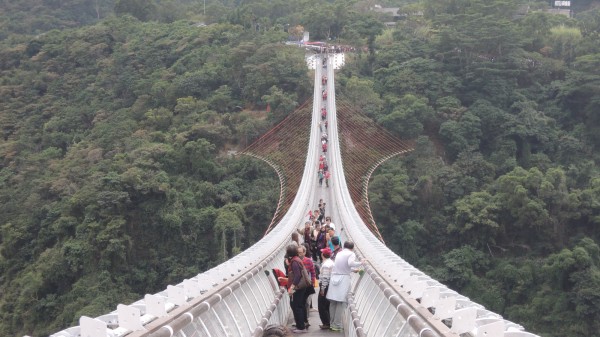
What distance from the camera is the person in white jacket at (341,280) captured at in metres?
5.45

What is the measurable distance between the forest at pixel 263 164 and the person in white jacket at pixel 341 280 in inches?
487

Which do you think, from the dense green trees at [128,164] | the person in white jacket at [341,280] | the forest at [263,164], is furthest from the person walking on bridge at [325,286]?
the forest at [263,164]

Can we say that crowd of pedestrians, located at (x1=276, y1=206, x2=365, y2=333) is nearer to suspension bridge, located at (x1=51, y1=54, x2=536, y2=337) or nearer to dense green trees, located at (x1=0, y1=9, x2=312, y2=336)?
suspension bridge, located at (x1=51, y1=54, x2=536, y2=337)

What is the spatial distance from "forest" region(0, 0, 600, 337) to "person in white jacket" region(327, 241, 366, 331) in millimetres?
12367

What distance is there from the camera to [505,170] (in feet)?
79.6

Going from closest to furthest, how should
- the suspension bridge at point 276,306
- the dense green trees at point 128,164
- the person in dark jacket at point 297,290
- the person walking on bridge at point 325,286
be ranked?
the suspension bridge at point 276,306, the person in dark jacket at point 297,290, the person walking on bridge at point 325,286, the dense green trees at point 128,164

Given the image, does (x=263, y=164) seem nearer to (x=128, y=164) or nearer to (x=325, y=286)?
(x=128, y=164)

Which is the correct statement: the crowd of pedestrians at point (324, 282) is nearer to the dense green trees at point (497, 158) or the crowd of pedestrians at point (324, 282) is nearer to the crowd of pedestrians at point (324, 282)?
the crowd of pedestrians at point (324, 282)

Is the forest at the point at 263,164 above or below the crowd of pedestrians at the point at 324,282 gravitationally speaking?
below

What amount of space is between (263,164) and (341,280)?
61.2 feet

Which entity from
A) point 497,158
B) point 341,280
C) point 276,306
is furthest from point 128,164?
point 341,280

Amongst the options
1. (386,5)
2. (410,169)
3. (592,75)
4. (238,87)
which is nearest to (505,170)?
(410,169)

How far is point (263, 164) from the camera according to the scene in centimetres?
2414

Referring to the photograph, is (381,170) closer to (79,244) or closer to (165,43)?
(79,244)
